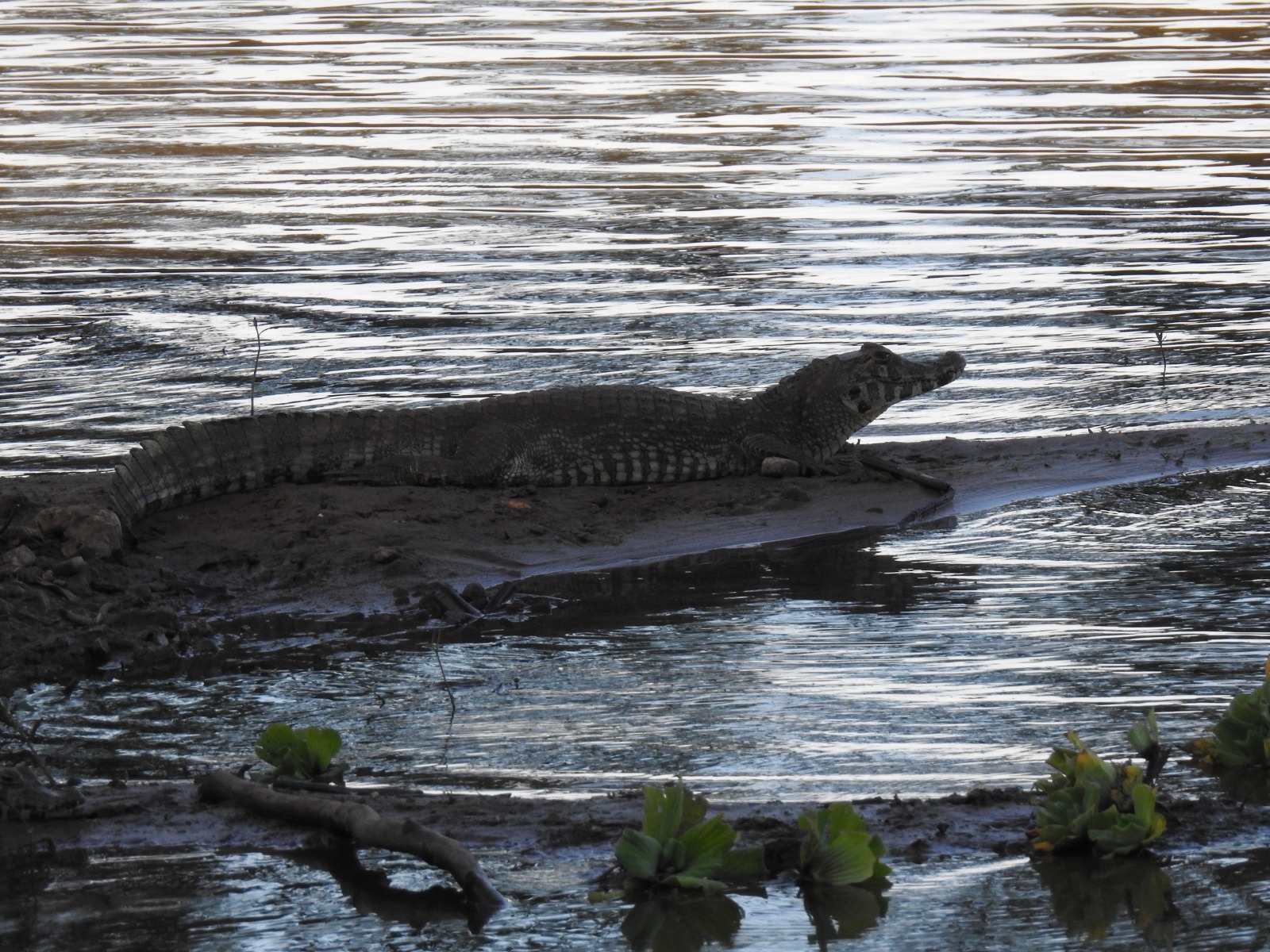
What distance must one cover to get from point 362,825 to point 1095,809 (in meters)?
1.81

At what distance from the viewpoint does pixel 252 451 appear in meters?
8.59

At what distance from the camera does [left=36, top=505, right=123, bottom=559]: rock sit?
24.2 ft

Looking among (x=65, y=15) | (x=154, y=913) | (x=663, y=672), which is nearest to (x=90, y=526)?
(x=663, y=672)

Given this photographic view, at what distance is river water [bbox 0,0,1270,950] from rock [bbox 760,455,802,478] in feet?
3.35

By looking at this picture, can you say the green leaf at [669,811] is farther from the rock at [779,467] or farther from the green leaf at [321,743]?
the rock at [779,467]

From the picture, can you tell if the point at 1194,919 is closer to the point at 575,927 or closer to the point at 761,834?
the point at 761,834

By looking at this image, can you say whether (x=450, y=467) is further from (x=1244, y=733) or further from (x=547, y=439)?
(x=1244, y=733)

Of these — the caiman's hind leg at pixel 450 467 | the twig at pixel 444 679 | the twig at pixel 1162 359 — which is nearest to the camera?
the twig at pixel 444 679

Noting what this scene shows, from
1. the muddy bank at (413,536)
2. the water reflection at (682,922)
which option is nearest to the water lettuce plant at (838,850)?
the water reflection at (682,922)

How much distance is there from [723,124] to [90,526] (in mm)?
14953

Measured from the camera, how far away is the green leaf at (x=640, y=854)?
4.35 metres

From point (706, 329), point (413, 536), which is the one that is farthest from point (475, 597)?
point (706, 329)

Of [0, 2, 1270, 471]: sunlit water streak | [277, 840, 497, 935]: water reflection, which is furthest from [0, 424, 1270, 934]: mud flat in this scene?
[0, 2, 1270, 471]: sunlit water streak

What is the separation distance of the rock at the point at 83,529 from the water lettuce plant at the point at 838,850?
392 centimetres
